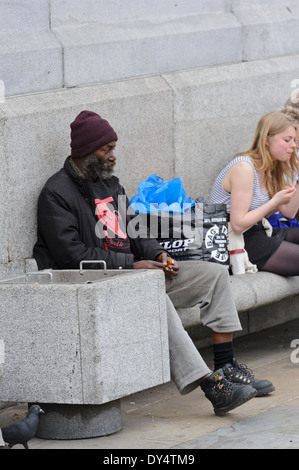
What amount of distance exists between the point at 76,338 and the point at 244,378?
1267 millimetres

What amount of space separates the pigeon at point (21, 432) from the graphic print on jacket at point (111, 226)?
1.37 meters

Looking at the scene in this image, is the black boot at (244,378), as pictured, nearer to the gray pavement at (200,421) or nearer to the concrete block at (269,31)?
the gray pavement at (200,421)

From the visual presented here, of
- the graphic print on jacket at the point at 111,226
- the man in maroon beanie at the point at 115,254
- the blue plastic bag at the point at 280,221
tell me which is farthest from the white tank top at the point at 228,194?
the graphic print on jacket at the point at 111,226

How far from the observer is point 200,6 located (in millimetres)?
7887

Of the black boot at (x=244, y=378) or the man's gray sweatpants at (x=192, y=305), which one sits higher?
the man's gray sweatpants at (x=192, y=305)

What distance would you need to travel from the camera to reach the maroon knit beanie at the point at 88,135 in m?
5.90

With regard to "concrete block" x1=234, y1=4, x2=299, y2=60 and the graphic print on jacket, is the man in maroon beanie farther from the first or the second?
"concrete block" x1=234, y1=4, x2=299, y2=60

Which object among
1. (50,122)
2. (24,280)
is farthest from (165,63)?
(24,280)

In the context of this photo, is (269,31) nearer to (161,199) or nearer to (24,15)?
(161,199)

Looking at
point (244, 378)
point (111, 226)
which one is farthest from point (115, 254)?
point (244, 378)

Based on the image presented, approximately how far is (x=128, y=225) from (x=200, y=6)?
247 centimetres

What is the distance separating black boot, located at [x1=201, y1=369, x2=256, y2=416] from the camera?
5.39 meters

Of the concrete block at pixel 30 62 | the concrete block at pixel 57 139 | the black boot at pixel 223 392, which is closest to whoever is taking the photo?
the black boot at pixel 223 392
